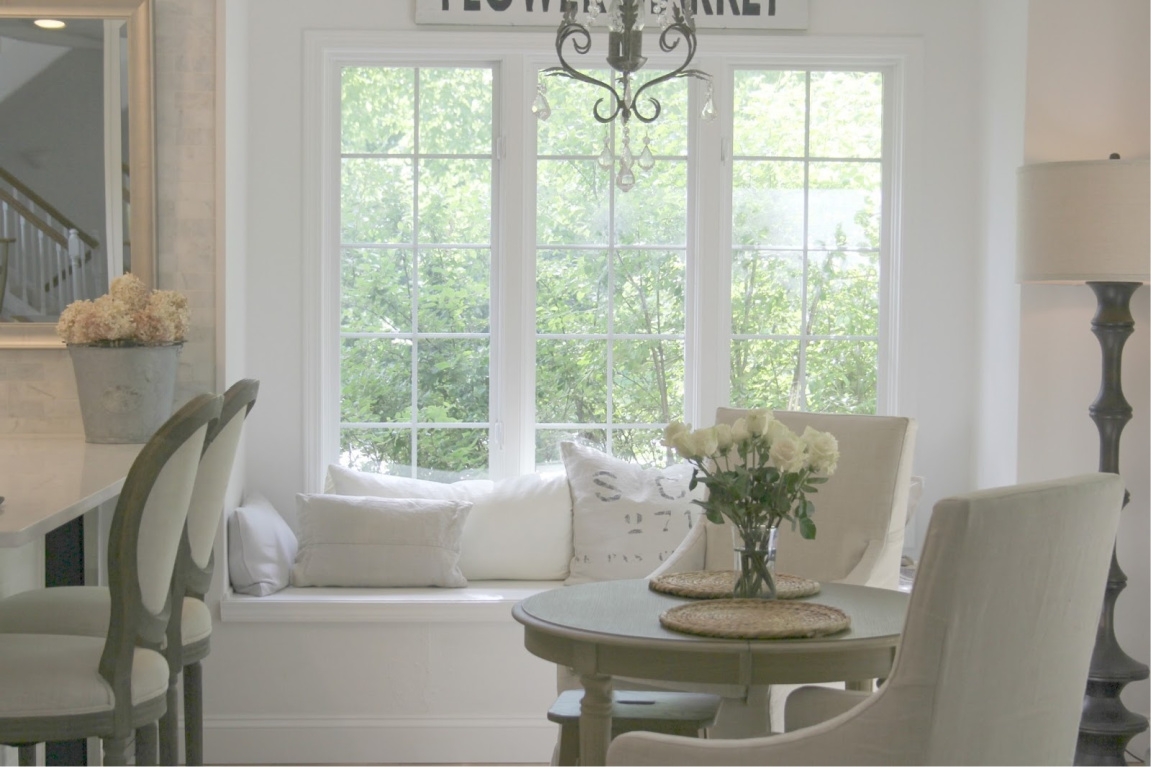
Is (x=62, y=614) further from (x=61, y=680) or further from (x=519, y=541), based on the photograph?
(x=519, y=541)

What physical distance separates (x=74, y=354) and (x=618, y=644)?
6.36 feet

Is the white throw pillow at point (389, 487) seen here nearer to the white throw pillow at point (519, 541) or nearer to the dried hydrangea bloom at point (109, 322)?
the white throw pillow at point (519, 541)

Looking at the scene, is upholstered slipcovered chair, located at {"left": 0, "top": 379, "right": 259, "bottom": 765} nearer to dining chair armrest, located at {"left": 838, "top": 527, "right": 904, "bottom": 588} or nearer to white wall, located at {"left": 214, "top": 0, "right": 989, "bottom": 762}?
white wall, located at {"left": 214, "top": 0, "right": 989, "bottom": 762}

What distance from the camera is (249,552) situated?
402cm

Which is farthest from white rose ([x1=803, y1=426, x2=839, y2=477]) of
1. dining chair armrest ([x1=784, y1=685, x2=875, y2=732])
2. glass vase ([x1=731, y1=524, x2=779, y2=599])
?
dining chair armrest ([x1=784, y1=685, x2=875, y2=732])

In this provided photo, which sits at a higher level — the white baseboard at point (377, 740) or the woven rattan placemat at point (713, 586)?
the woven rattan placemat at point (713, 586)

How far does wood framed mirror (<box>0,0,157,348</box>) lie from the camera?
385 cm

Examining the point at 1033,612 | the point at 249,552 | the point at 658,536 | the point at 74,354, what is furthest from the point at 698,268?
the point at 1033,612

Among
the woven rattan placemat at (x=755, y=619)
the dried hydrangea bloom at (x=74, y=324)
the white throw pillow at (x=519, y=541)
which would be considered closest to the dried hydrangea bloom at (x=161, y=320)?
the dried hydrangea bloom at (x=74, y=324)

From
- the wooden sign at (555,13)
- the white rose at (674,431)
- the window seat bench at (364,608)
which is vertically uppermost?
the wooden sign at (555,13)

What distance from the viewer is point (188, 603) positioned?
2.79 meters

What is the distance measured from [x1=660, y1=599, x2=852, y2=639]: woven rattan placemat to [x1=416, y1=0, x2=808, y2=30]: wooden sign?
2.52m

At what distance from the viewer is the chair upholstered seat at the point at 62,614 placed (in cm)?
254

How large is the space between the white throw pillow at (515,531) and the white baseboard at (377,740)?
1.66 feet
